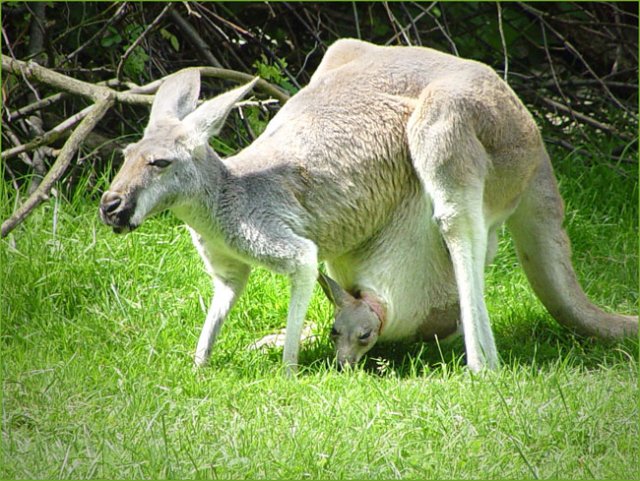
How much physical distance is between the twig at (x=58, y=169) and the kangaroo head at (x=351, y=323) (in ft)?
4.66

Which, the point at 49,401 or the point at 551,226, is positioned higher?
the point at 49,401

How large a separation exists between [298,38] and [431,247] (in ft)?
10.4

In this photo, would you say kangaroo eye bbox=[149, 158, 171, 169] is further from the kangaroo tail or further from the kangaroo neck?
the kangaroo tail

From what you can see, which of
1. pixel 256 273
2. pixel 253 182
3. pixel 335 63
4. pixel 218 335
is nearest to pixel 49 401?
pixel 218 335

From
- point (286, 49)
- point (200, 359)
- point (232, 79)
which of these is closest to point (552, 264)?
point (200, 359)

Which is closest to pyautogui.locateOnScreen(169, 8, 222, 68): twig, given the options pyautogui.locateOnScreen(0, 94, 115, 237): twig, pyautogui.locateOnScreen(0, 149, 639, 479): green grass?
pyautogui.locateOnScreen(0, 149, 639, 479): green grass

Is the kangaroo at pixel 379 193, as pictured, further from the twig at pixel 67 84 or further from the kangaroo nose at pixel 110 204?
the twig at pixel 67 84

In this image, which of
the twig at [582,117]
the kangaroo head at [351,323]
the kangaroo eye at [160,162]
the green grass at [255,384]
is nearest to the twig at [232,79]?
the green grass at [255,384]

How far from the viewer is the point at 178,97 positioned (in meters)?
5.31

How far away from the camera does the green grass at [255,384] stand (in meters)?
4.14

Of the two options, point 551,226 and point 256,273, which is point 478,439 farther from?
point 256,273

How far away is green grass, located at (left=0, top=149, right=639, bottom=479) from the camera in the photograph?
4.14 meters

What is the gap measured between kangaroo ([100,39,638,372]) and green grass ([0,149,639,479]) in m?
0.26

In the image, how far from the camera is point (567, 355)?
A: 5.41 m
